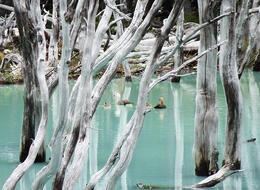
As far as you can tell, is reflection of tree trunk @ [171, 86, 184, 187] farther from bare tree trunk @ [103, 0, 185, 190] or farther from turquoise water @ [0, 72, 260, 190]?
bare tree trunk @ [103, 0, 185, 190]

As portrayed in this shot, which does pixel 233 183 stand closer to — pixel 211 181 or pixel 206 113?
pixel 211 181

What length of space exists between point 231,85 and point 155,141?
10.8 feet

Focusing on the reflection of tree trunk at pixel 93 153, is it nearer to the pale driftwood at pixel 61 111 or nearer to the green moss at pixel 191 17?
the pale driftwood at pixel 61 111

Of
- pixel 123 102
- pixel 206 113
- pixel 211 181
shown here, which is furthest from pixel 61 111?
pixel 123 102

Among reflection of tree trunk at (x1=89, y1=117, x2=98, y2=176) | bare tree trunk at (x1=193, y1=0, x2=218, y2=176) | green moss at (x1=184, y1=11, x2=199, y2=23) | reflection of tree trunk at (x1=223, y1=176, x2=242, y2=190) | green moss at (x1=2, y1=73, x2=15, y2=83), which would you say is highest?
green moss at (x1=184, y1=11, x2=199, y2=23)

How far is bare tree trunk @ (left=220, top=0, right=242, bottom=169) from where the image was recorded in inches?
261

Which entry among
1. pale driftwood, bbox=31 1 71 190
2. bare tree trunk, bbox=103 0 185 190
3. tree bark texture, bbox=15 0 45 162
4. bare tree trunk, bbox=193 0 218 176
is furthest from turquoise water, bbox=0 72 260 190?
pale driftwood, bbox=31 1 71 190

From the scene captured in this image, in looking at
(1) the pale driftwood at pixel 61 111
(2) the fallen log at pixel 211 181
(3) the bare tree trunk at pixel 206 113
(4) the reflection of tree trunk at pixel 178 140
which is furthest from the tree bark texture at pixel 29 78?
(1) the pale driftwood at pixel 61 111

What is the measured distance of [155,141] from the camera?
32.3 ft

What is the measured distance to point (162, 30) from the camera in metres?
5.24

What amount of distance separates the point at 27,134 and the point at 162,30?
Result: 341 centimetres

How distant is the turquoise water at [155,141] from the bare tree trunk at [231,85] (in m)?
0.38

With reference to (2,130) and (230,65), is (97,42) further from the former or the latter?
(2,130)

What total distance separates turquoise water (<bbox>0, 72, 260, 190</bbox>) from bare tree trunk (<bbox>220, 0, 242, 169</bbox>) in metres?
0.38
